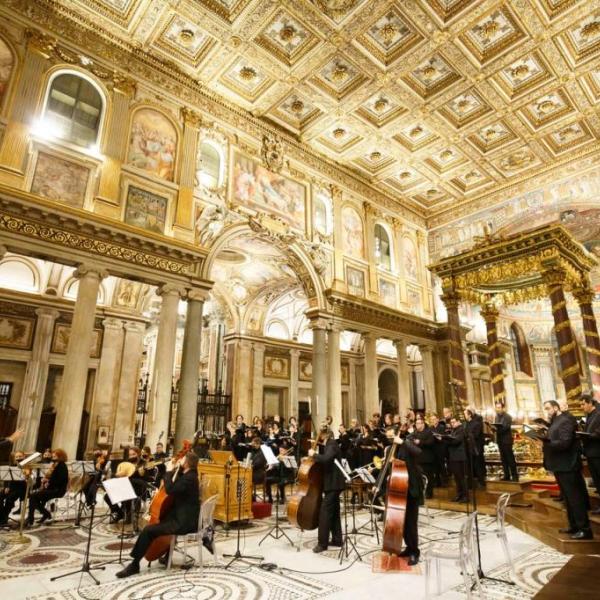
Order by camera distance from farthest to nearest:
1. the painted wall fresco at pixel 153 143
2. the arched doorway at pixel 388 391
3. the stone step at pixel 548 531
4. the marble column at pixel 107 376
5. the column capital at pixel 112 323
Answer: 1. the arched doorway at pixel 388 391
2. the column capital at pixel 112 323
3. the marble column at pixel 107 376
4. the painted wall fresco at pixel 153 143
5. the stone step at pixel 548 531

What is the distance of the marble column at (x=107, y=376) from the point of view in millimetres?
14547

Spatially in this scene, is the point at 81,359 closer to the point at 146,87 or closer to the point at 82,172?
the point at 82,172

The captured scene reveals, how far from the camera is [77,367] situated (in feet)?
32.7

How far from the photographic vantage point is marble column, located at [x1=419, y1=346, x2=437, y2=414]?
1914 centimetres

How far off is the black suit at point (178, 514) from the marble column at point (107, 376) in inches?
413

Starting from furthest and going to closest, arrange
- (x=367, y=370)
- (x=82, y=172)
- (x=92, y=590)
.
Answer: (x=367, y=370) < (x=82, y=172) < (x=92, y=590)

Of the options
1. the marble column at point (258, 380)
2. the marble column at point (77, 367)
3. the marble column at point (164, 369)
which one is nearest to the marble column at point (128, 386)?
the marble column at point (164, 369)

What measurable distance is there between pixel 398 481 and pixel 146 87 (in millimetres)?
12859

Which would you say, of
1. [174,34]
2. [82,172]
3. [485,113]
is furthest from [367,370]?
[174,34]

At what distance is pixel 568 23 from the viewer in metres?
12.4

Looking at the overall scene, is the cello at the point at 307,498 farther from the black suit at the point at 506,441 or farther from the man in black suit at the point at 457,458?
the black suit at the point at 506,441

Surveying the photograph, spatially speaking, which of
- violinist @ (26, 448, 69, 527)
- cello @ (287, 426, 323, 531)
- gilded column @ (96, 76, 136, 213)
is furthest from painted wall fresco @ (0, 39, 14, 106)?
cello @ (287, 426, 323, 531)

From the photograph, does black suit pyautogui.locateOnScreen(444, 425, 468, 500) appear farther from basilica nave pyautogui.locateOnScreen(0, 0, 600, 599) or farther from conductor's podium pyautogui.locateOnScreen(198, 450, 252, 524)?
conductor's podium pyautogui.locateOnScreen(198, 450, 252, 524)

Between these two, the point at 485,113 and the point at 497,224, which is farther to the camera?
the point at 497,224
